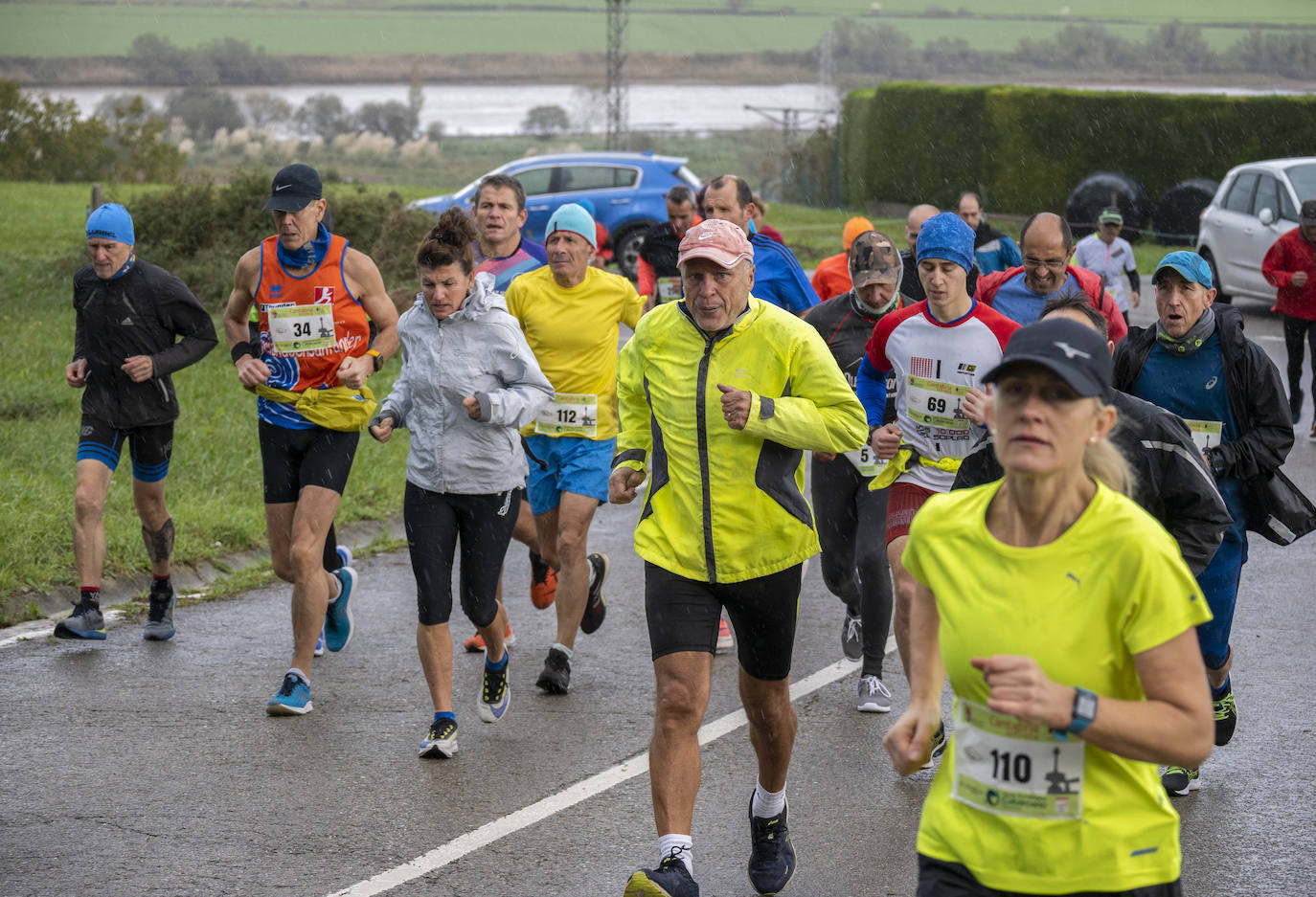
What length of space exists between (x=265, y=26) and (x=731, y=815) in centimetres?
9520

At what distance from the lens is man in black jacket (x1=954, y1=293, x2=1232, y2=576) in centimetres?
484

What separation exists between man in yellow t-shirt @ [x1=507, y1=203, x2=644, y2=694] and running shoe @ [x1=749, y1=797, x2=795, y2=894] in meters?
2.45

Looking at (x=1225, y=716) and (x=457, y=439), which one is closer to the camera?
(x=1225, y=716)

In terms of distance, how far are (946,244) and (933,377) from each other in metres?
0.50

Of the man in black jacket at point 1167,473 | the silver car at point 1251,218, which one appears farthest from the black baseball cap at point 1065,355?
the silver car at point 1251,218

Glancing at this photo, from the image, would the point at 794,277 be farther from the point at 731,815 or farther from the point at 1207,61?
the point at 1207,61

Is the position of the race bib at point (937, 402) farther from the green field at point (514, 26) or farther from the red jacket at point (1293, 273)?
the green field at point (514, 26)

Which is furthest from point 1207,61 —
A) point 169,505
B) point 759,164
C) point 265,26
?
point 169,505

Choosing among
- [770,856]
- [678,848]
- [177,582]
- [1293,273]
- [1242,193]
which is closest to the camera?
[678,848]

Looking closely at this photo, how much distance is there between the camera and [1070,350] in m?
2.86

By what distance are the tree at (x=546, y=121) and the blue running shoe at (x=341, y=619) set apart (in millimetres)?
51763

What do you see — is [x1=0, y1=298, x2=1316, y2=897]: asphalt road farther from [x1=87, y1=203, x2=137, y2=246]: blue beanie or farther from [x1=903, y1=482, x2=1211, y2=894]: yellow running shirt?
[x1=903, y1=482, x2=1211, y2=894]: yellow running shirt

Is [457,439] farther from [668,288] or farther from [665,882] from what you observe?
[668,288]

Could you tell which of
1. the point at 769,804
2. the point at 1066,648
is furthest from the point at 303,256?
the point at 1066,648
